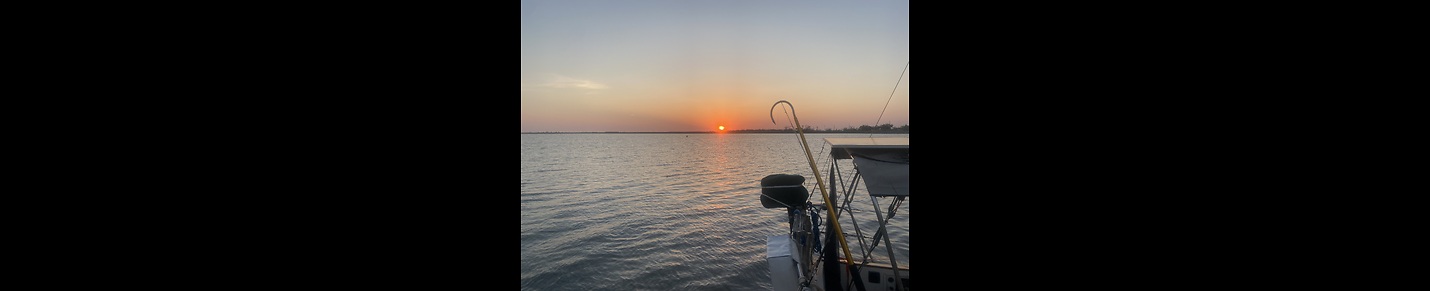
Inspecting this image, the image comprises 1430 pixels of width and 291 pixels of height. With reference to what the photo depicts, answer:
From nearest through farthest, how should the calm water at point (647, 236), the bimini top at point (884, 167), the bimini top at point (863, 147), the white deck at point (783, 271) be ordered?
the bimini top at point (884, 167)
the bimini top at point (863, 147)
the white deck at point (783, 271)
the calm water at point (647, 236)

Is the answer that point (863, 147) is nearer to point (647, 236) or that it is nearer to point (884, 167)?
point (884, 167)

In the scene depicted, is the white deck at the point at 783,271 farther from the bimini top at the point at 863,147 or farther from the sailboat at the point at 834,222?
the bimini top at the point at 863,147

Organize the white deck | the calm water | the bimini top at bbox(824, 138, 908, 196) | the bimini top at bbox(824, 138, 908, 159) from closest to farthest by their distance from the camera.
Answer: the bimini top at bbox(824, 138, 908, 196), the bimini top at bbox(824, 138, 908, 159), the white deck, the calm water

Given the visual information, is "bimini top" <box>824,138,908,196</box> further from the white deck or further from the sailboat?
the white deck

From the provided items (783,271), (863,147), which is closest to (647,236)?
(783,271)

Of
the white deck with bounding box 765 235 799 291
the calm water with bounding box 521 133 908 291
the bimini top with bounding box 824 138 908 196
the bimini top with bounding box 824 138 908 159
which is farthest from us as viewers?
the calm water with bounding box 521 133 908 291

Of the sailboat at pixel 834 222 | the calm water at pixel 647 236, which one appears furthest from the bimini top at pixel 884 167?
the calm water at pixel 647 236

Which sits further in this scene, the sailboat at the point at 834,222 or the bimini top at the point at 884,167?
the sailboat at the point at 834,222

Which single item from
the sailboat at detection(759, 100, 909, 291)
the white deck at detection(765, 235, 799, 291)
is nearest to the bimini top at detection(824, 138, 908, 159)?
the sailboat at detection(759, 100, 909, 291)
